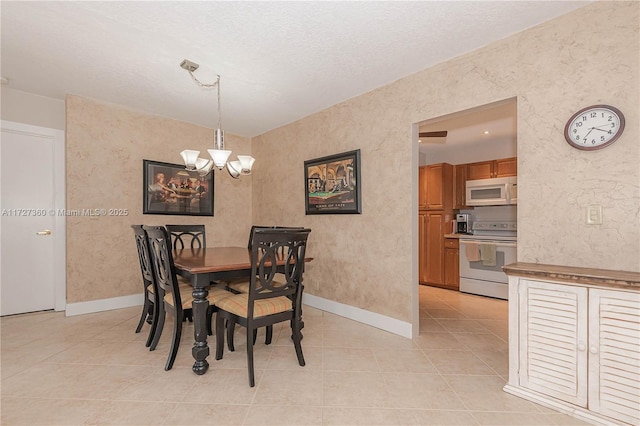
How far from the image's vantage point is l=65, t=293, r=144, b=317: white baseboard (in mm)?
3367

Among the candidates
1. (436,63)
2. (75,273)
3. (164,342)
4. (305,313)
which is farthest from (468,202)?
(75,273)

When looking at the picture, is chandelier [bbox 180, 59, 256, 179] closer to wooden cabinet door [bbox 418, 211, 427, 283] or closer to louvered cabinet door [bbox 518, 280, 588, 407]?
louvered cabinet door [bbox 518, 280, 588, 407]

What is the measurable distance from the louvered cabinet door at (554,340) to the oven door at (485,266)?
98.1 inches

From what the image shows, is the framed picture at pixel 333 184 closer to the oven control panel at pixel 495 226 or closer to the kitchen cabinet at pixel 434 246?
the kitchen cabinet at pixel 434 246

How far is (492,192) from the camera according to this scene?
459cm

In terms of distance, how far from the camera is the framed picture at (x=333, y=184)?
10.9 ft

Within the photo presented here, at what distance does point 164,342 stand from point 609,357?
125 inches

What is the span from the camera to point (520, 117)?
216 cm

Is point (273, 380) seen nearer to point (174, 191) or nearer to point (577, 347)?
point (577, 347)

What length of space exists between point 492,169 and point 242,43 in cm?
417

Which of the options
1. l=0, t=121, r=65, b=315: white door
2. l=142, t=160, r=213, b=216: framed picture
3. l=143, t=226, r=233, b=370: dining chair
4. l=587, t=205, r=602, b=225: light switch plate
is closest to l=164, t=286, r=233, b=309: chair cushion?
l=143, t=226, r=233, b=370: dining chair

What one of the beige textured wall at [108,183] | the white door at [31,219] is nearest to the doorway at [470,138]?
the beige textured wall at [108,183]

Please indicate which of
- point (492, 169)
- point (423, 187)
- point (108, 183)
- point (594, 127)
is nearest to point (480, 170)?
point (492, 169)

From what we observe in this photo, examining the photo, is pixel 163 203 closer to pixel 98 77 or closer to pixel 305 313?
pixel 98 77
